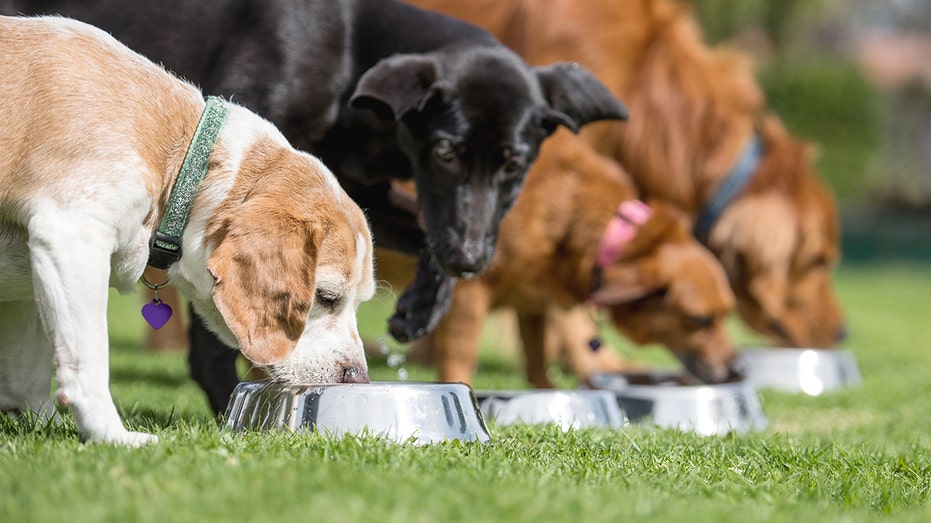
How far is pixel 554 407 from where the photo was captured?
14.8 feet

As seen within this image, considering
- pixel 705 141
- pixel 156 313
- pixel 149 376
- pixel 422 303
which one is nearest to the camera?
pixel 156 313

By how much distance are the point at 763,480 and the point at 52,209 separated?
2.16 m

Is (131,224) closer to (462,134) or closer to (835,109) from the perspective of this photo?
(462,134)

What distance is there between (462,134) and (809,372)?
11.8 feet

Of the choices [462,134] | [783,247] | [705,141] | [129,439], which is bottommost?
[783,247]

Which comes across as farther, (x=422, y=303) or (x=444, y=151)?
(x=422, y=303)

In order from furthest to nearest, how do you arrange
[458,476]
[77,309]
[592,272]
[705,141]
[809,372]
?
[705,141] < [809,372] < [592,272] < [77,309] < [458,476]

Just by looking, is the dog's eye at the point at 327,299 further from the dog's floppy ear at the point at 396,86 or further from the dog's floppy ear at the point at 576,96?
the dog's floppy ear at the point at 576,96

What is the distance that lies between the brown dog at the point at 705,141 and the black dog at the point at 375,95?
2.23m

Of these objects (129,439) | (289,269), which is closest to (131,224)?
(289,269)

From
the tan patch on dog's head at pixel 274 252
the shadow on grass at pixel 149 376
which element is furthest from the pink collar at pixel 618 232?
the tan patch on dog's head at pixel 274 252

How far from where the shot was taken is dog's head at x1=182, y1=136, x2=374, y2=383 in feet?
10.1

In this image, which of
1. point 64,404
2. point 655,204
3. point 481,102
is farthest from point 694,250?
point 64,404

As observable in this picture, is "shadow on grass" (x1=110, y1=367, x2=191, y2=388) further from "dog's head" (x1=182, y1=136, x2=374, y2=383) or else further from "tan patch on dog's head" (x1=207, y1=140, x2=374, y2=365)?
"tan patch on dog's head" (x1=207, y1=140, x2=374, y2=365)
